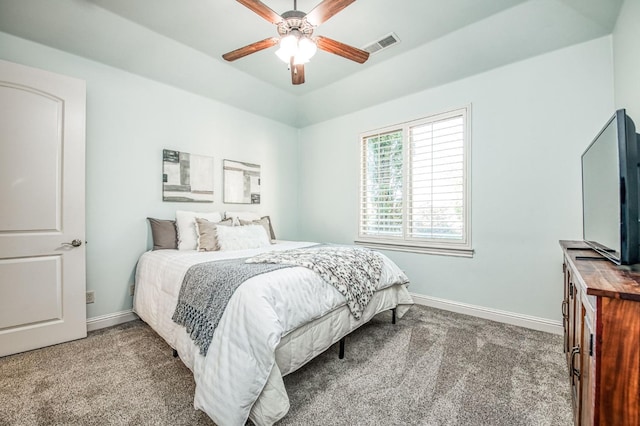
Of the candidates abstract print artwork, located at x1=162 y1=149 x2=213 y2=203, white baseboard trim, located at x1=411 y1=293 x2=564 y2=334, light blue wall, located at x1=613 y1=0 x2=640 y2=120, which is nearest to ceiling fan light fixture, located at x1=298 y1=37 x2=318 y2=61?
abstract print artwork, located at x1=162 y1=149 x2=213 y2=203

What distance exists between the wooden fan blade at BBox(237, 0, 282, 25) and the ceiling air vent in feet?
4.12

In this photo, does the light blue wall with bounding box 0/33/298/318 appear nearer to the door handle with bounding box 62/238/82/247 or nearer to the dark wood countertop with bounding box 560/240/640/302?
the door handle with bounding box 62/238/82/247

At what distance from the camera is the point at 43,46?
2412 millimetres

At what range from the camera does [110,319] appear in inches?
107

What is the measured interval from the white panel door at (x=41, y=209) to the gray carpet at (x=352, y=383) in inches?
9.6

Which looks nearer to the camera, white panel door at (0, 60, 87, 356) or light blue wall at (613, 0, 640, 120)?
light blue wall at (613, 0, 640, 120)

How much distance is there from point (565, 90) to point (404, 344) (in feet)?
8.72

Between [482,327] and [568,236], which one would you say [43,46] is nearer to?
[482,327]

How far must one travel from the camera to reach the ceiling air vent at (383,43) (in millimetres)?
2678

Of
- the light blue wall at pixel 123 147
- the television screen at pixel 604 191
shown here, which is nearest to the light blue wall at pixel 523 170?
the television screen at pixel 604 191

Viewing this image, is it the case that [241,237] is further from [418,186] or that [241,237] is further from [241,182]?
[418,186]

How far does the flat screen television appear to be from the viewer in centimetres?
106

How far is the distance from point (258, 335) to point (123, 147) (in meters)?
2.57

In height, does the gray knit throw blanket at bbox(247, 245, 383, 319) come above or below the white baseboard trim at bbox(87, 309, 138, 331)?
above
